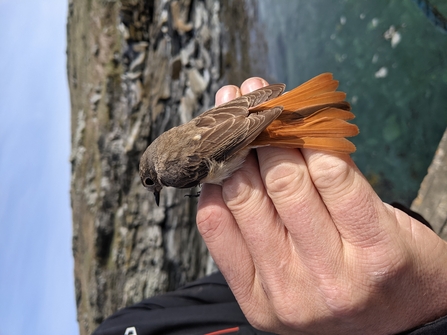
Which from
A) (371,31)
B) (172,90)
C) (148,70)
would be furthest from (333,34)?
(148,70)

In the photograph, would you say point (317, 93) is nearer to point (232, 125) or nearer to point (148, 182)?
point (232, 125)

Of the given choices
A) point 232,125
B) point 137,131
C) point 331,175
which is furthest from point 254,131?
point 137,131

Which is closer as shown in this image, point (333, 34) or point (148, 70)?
point (333, 34)

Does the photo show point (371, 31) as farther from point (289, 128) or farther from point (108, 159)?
point (108, 159)

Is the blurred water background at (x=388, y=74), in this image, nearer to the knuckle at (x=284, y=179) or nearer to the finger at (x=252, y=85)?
the finger at (x=252, y=85)

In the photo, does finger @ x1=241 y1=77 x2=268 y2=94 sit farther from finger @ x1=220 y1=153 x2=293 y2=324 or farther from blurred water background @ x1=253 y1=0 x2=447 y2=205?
blurred water background @ x1=253 y1=0 x2=447 y2=205

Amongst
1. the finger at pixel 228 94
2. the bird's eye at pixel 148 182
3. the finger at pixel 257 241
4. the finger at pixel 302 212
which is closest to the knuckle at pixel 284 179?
the finger at pixel 302 212
